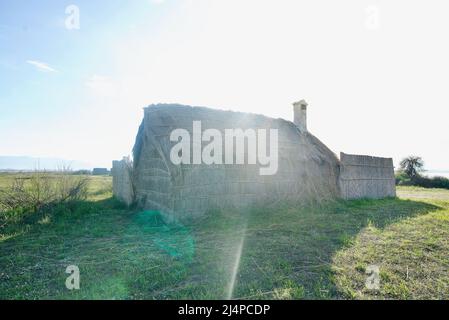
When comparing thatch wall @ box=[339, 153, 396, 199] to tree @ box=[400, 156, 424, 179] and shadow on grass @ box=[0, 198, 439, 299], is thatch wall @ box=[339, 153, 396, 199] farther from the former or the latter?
tree @ box=[400, 156, 424, 179]

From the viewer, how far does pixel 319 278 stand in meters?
4.29

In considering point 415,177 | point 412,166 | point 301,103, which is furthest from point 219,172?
point 412,166

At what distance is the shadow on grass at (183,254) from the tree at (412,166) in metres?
27.1

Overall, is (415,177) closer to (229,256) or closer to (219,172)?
(219,172)

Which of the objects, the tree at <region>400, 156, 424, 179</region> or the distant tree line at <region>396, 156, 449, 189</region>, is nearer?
the distant tree line at <region>396, 156, 449, 189</region>

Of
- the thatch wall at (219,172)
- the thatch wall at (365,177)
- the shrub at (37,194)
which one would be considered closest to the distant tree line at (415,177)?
the thatch wall at (365,177)

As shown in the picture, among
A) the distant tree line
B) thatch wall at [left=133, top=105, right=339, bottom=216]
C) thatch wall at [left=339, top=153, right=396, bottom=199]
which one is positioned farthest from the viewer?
the distant tree line

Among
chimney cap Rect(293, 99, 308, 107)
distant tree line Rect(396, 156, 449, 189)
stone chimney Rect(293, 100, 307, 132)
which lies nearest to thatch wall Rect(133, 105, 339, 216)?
stone chimney Rect(293, 100, 307, 132)

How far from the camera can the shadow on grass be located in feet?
12.9

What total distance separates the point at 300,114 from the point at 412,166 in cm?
2618

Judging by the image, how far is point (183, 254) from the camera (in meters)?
5.48

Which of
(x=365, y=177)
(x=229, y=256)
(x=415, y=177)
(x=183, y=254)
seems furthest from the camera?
(x=415, y=177)

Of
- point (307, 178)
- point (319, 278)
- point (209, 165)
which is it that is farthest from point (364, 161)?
point (319, 278)

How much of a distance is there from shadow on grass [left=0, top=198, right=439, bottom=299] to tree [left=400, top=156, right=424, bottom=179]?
27.1 meters
